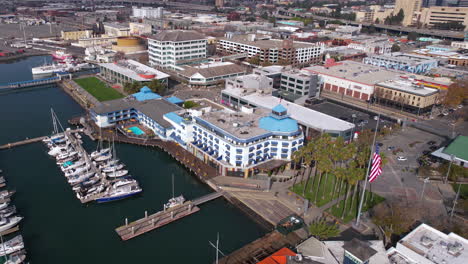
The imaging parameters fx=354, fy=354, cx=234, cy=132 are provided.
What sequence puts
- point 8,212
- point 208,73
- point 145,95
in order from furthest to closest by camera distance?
point 208,73, point 145,95, point 8,212

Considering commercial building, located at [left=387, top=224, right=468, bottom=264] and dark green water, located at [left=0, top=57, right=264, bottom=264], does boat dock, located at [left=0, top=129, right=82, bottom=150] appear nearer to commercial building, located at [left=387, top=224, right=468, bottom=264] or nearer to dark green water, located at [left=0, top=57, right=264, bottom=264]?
dark green water, located at [left=0, top=57, right=264, bottom=264]

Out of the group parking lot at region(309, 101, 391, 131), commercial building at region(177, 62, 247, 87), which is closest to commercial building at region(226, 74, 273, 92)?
parking lot at region(309, 101, 391, 131)

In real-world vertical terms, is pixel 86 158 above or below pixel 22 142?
above

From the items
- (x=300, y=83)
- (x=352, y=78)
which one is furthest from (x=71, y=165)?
(x=352, y=78)

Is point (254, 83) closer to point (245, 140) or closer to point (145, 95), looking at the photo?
point (145, 95)

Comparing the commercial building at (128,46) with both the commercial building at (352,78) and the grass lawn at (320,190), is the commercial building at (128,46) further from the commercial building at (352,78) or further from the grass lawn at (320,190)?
A: the grass lawn at (320,190)

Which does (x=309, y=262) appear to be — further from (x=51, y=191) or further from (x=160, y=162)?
(x=51, y=191)

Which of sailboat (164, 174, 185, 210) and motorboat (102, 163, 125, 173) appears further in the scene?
motorboat (102, 163, 125, 173)
